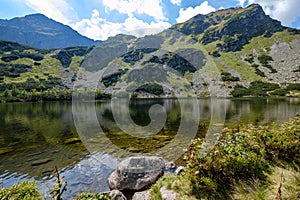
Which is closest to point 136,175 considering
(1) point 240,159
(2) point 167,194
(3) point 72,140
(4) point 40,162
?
(2) point 167,194

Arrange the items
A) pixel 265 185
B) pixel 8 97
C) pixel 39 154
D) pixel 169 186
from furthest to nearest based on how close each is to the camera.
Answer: pixel 8 97 < pixel 39 154 < pixel 169 186 < pixel 265 185

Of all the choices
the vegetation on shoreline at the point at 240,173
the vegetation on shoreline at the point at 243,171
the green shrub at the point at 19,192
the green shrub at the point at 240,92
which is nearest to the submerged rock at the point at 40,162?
the vegetation on shoreline at the point at 240,173

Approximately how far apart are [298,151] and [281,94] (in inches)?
5987

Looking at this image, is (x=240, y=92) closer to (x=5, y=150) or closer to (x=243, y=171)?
(x=5, y=150)

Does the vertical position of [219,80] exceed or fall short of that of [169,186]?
it exceeds it

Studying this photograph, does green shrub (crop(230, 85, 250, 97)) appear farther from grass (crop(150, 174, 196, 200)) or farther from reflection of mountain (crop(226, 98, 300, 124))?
grass (crop(150, 174, 196, 200))

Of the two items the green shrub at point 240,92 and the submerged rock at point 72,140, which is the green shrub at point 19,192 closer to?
the submerged rock at point 72,140

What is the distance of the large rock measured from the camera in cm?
1084

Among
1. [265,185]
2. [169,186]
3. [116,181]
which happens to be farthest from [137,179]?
[265,185]

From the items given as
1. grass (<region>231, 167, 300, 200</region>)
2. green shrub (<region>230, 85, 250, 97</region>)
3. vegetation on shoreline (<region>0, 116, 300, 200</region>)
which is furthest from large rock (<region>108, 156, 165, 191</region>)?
green shrub (<region>230, 85, 250, 97</region>)

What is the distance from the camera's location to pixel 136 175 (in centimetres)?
1102

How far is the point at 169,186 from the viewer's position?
303 inches

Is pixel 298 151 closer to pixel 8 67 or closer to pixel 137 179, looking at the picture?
pixel 137 179

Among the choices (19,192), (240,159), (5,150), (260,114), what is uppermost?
(240,159)
